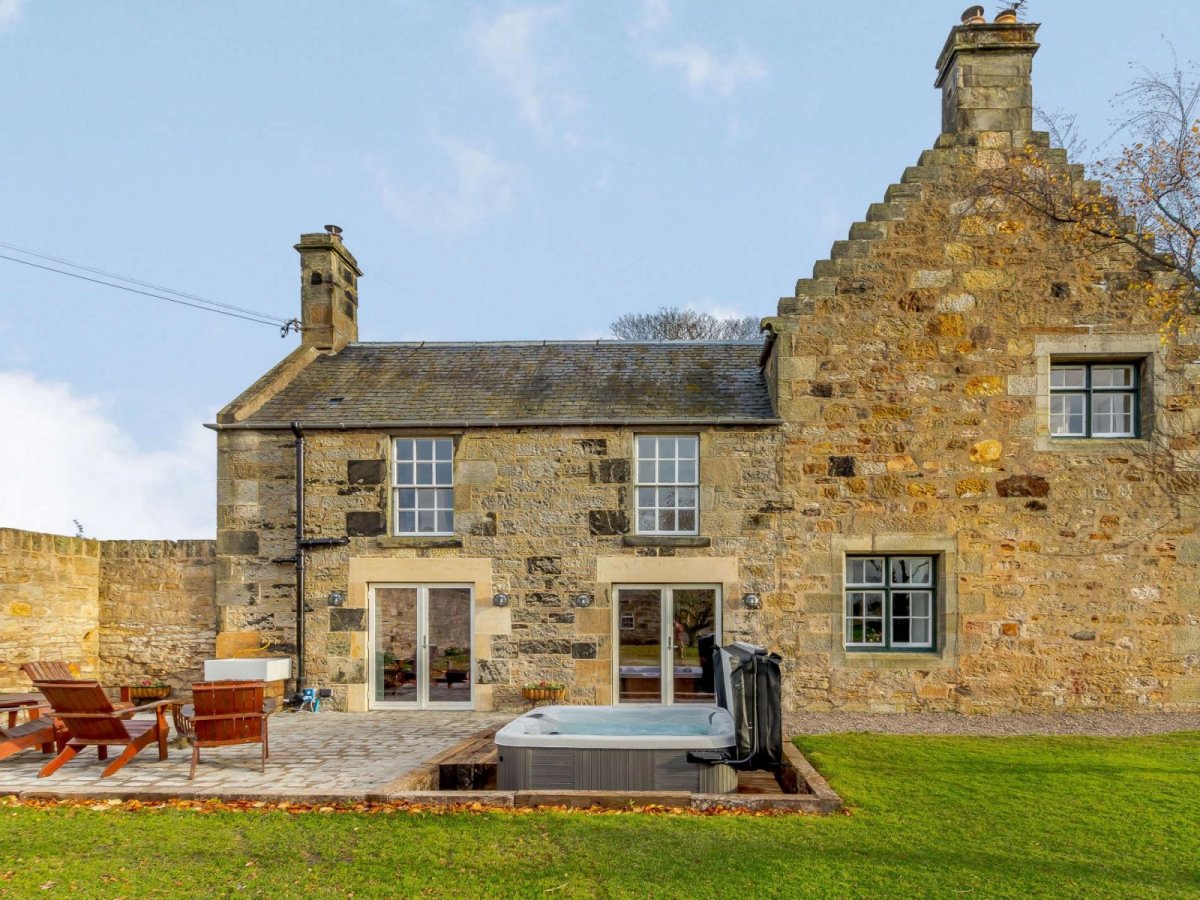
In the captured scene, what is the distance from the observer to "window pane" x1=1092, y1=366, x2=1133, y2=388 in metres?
12.4

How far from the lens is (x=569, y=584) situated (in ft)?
41.4

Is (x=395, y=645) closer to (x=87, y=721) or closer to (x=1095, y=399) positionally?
(x=87, y=721)

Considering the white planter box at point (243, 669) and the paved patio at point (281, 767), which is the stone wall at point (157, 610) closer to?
the white planter box at point (243, 669)

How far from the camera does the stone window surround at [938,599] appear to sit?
12.1 meters

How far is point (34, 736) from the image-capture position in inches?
338

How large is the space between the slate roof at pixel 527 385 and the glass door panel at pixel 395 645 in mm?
→ 2525

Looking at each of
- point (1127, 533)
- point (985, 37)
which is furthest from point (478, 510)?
point (985, 37)

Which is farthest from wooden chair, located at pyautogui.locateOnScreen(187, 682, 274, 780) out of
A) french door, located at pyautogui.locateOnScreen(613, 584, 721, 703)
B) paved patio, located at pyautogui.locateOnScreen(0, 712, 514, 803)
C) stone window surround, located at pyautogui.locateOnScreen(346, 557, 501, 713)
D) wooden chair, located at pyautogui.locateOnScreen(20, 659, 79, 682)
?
french door, located at pyautogui.locateOnScreen(613, 584, 721, 703)

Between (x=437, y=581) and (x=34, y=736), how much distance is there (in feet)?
17.3

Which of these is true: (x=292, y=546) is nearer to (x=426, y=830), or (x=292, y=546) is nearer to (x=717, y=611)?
(x=717, y=611)

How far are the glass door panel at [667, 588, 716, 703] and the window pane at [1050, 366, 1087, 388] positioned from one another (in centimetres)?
558

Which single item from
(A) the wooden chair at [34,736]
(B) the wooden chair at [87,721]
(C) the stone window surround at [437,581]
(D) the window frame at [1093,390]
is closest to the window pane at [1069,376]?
(D) the window frame at [1093,390]

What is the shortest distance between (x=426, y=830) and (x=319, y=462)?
7.60m

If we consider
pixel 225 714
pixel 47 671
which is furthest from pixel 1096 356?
pixel 47 671
